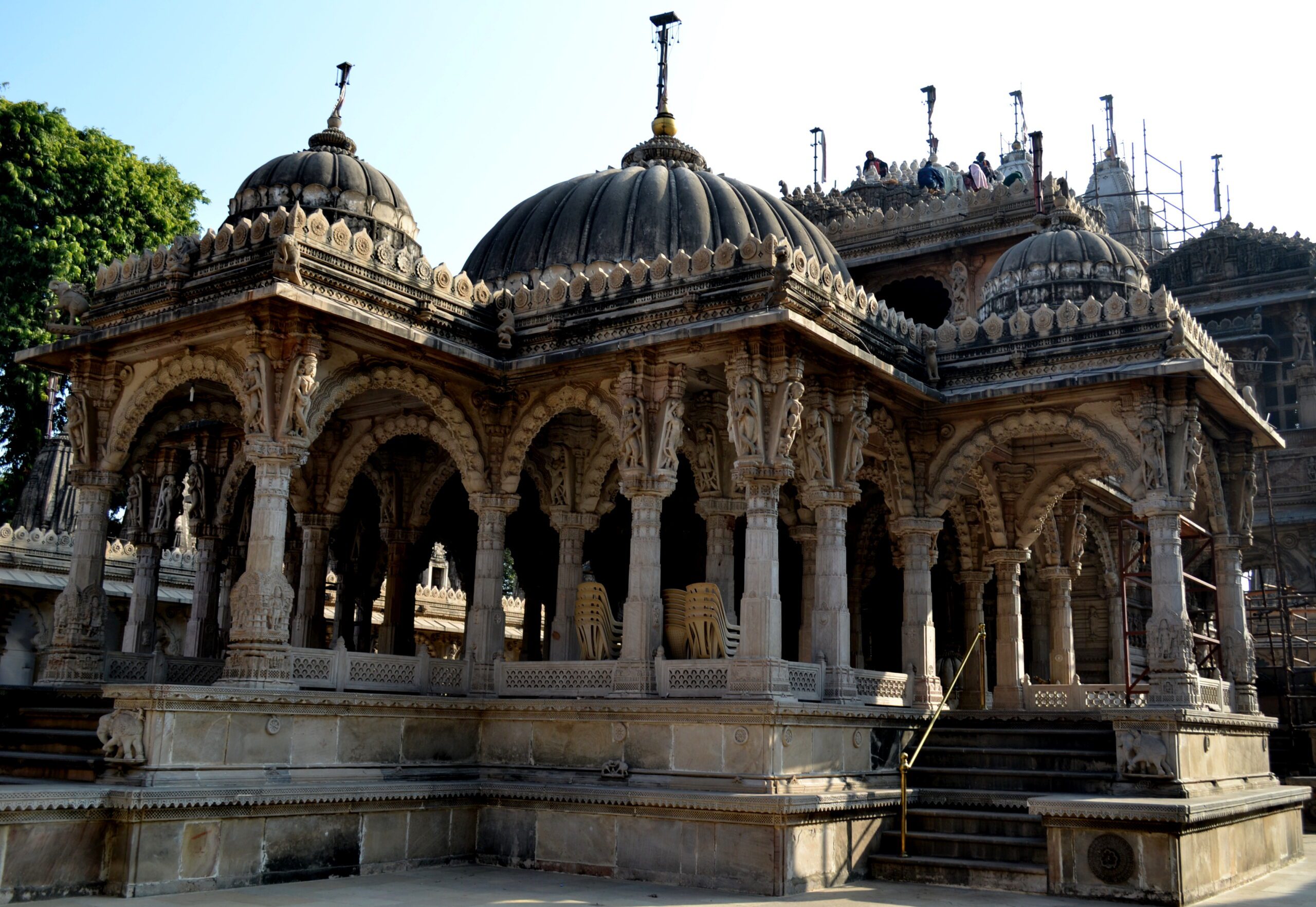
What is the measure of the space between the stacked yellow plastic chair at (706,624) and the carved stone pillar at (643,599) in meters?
0.40

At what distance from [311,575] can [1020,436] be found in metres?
9.89

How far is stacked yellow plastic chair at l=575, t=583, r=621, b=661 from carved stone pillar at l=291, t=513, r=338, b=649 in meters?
4.28

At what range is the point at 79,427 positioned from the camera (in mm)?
14688

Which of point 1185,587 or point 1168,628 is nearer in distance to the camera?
point 1168,628

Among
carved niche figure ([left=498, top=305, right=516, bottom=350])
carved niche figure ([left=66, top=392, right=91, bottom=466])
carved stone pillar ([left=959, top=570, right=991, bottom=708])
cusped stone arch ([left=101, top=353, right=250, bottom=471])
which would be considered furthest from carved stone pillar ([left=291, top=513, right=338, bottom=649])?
carved stone pillar ([left=959, top=570, right=991, bottom=708])

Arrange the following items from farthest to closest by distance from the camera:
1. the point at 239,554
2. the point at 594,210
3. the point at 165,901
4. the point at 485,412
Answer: the point at 239,554
the point at 594,210
the point at 485,412
the point at 165,901

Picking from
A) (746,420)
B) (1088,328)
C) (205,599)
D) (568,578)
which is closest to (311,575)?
(205,599)

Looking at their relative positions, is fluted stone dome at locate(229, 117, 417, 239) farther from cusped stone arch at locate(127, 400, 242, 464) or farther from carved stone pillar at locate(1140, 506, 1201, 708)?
carved stone pillar at locate(1140, 506, 1201, 708)

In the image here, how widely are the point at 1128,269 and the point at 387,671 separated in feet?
39.3

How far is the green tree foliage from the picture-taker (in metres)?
23.9

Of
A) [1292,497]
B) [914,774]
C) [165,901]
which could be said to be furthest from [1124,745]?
[1292,497]

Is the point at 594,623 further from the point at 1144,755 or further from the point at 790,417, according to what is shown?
the point at 1144,755

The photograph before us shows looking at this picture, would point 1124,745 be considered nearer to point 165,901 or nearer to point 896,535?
point 896,535

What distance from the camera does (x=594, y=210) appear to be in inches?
698
